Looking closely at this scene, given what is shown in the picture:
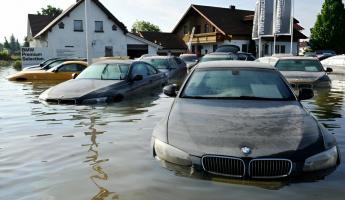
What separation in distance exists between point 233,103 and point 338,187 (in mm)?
1648

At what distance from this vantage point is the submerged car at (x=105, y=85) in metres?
9.29

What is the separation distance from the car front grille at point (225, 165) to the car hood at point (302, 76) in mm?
8272

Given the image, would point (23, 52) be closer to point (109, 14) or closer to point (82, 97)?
point (109, 14)

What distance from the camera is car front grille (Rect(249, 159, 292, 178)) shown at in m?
3.67

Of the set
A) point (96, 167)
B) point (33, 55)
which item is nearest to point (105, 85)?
point (96, 167)

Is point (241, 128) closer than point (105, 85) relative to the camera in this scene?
Yes

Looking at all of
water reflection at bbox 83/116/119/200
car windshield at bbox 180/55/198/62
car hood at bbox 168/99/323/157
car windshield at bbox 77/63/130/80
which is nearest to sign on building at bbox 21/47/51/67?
car windshield at bbox 180/55/198/62

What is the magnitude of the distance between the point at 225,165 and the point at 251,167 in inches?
9.7

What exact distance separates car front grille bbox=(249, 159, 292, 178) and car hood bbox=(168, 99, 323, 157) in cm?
7

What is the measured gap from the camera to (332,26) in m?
47.2

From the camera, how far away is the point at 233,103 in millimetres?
5035

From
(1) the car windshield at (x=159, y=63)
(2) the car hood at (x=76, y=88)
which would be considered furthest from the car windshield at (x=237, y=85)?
(1) the car windshield at (x=159, y=63)

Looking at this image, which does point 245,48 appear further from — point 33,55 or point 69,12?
point 33,55

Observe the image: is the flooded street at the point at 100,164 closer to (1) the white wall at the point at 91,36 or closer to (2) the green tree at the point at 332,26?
(1) the white wall at the point at 91,36
